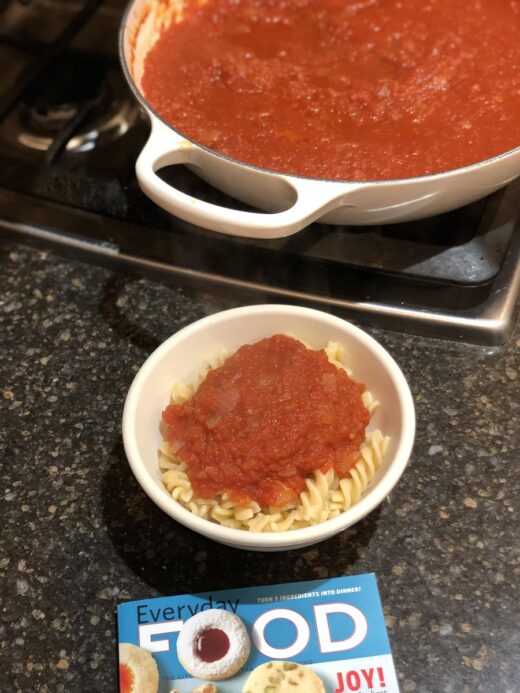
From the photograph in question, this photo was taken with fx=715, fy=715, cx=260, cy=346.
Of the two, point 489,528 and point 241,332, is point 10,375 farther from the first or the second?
point 489,528

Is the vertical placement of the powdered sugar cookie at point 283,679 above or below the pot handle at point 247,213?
below

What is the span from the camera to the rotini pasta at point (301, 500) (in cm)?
78

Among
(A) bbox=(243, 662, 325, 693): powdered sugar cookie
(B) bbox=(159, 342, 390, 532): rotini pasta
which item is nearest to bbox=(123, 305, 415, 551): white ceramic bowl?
(B) bbox=(159, 342, 390, 532): rotini pasta

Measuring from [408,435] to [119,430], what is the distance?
1.32ft

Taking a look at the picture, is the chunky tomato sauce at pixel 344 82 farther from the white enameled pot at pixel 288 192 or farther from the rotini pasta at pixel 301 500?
the rotini pasta at pixel 301 500

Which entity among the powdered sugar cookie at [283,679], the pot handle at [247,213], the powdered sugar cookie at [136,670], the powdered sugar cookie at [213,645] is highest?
the pot handle at [247,213]

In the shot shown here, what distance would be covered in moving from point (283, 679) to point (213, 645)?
83 mm

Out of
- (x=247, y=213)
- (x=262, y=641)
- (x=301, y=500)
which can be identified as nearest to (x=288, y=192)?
(x=247, y=213)

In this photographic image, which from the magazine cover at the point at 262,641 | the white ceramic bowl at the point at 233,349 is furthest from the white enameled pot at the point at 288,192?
the magazine cover at the point at 262,641

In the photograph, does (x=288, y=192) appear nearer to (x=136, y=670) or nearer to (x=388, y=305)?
(x=388, y=305)

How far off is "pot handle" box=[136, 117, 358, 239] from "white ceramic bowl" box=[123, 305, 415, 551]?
113 mm

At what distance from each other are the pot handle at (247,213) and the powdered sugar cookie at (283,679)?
0.48 meters

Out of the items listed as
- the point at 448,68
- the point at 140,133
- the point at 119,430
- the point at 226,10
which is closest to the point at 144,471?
the point at 119,430

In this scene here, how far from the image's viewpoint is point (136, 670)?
2.53 ft
